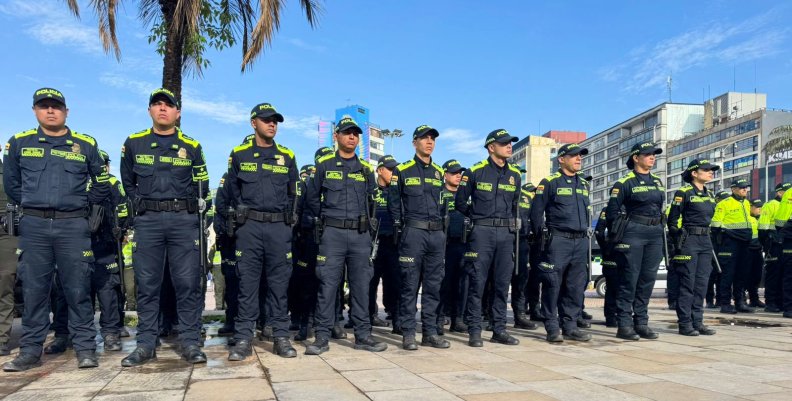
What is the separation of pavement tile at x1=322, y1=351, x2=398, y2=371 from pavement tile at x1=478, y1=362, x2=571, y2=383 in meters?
0.87

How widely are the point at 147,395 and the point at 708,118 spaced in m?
103

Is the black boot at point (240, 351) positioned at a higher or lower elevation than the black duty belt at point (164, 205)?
lower

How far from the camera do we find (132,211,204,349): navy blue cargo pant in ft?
17.3

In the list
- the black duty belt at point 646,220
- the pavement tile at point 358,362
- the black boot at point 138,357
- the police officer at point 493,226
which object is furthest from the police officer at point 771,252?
the black boot at point 138,357

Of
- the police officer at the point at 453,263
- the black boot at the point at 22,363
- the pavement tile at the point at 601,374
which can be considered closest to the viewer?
the pavement tile at the point at 601,374

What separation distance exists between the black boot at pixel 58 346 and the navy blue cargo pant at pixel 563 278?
5.35 m

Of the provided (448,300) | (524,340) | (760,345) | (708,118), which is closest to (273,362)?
(524,340)

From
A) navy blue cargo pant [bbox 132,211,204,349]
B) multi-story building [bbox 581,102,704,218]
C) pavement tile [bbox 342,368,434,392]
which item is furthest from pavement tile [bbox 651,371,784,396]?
multi-story building [bbox 581,102,704,218]

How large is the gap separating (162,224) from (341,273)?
73.5 inches

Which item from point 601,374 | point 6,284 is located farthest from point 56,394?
point 601,374

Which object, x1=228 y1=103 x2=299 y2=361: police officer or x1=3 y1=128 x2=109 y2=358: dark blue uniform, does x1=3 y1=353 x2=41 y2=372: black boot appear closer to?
x1=3 y1=128 x2=109 y2=358: dark blue uniform

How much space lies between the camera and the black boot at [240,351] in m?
5.31

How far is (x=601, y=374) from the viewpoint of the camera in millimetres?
4777

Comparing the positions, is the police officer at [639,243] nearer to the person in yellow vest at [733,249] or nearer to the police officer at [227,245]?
the person in yellow vest at [733,249]
